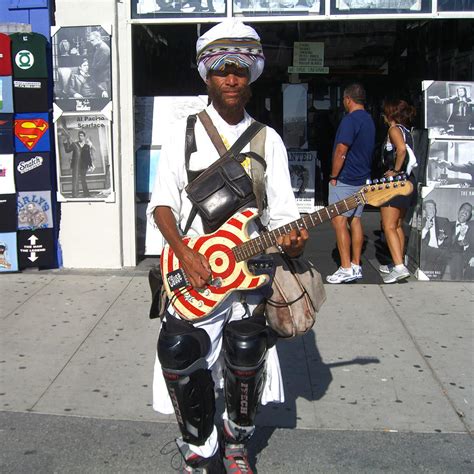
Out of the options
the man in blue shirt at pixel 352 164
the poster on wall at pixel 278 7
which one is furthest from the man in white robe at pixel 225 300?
the poster on wall at pixel 278 7

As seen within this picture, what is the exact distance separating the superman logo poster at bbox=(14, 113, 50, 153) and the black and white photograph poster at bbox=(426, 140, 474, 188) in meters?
3.71

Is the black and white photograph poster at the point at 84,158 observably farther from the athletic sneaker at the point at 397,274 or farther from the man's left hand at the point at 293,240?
the man's left hand at the point at 293,240

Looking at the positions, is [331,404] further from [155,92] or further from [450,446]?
[155,92]

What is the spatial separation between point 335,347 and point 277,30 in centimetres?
554

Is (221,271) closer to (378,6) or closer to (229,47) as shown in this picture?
(229,47)

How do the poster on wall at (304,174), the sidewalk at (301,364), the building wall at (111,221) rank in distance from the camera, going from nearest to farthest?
1. the sidewalk at (301,364)
2. the building wall at (111,221)
3. the poster on wall at (304,174)

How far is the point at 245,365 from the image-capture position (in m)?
3.02

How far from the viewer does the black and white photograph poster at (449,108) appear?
6.50 metres

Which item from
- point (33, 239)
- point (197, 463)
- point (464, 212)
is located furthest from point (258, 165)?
point (33, 239)

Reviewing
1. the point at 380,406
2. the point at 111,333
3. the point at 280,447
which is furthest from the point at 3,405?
the point at 380,406

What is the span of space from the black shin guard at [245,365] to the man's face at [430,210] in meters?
3.91

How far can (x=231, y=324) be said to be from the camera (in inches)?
122

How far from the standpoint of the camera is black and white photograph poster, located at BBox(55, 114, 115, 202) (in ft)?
22.4

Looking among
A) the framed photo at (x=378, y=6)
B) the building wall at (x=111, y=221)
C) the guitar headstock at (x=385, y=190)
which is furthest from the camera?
Answer: the building wall at (x=111, y=221)
